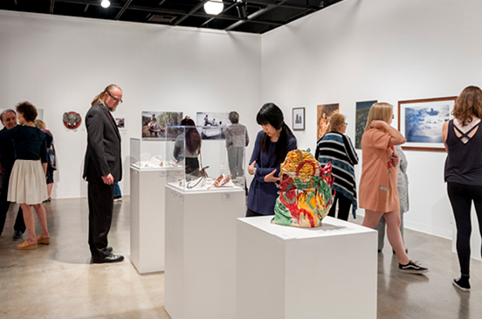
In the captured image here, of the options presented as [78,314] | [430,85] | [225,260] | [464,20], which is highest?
Answer: [464,20]

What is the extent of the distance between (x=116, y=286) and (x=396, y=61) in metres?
5.54

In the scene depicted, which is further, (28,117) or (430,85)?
(430,85)

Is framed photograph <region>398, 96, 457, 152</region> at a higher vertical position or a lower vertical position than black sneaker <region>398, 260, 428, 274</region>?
higher

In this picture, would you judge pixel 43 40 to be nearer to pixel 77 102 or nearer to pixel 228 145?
pixel 77 102

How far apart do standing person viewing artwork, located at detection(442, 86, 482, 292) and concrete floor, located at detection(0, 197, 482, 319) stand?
1.72 ft

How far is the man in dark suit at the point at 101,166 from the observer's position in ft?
15.4

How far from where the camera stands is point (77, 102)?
10031 mm

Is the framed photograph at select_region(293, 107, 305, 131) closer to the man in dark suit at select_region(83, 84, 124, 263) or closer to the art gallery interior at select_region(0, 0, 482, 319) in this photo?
the art gallery interior at select_region(0, 0, 482, 319)

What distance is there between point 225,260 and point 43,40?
8.46 m

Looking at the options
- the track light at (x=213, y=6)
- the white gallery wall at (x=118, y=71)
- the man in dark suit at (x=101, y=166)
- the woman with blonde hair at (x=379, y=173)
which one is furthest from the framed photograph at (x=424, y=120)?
the white gallery wall at (x=118, y=71)

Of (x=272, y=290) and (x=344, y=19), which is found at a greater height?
(x=344, y=19)

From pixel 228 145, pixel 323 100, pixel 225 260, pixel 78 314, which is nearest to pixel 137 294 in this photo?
pixel 78 314

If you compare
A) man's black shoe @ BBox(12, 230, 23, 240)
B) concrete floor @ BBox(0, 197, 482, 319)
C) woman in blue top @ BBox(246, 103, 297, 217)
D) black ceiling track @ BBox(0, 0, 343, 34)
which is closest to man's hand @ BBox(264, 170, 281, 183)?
woman in blue top @ BBox(246, 103, 297, 217)

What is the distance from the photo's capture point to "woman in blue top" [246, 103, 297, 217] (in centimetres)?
321
